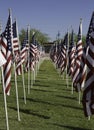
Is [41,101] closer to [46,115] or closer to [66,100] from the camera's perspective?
[66,100]

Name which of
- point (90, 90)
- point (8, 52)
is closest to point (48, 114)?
point (8, 52)

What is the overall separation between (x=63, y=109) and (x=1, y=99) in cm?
426

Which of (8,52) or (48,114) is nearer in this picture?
(8,52)

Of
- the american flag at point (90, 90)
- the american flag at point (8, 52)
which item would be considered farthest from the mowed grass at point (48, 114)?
the american flag at point (90, 90)

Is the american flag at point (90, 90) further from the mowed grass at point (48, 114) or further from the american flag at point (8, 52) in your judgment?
the american flag at point (8, 52)

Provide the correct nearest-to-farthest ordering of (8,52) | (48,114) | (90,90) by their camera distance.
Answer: (90,90) → (8,52) → (48,114)

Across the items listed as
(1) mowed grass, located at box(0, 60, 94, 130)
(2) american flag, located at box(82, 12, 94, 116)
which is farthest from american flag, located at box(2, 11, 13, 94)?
(2) american flag, located at box(82, 12, 94, 116)

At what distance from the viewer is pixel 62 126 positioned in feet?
49.7

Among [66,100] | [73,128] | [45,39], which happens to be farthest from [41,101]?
[45,39]

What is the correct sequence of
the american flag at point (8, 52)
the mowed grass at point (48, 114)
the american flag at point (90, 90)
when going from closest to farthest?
the american flag at point (90, 90), the american flag at point (8, 52), the mowed grass at point (48, 114)

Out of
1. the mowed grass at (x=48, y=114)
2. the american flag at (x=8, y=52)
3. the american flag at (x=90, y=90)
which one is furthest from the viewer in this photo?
the mowed grass at (x=48, y=114)

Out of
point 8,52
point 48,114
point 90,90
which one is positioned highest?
point 8,52

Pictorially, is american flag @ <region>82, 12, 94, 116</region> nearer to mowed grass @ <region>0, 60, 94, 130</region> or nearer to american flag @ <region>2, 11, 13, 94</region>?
mowed grass @ <region>0, 60, 94, 130</region>

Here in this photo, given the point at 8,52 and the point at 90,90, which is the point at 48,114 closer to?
the point at 8,52
